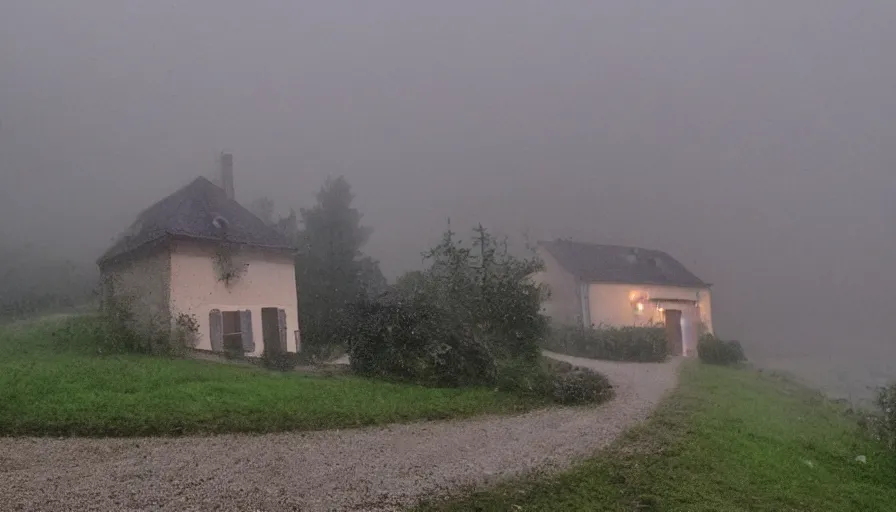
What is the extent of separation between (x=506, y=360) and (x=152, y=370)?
8.32 m

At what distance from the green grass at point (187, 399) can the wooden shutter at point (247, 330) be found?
3707 millimetres

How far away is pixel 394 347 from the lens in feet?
52.7

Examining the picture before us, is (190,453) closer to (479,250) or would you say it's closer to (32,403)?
(32,403)

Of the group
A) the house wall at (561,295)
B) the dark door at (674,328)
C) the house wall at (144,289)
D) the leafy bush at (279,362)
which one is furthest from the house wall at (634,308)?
the house wall at (144,289)

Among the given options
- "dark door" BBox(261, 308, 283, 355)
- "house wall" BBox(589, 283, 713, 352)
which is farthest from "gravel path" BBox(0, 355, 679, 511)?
"house wall" BBox(589, 283, 713, 352)

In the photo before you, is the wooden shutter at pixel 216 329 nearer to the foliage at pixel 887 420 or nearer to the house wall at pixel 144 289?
the house wall at pixel 144 289

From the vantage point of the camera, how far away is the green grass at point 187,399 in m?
9.91

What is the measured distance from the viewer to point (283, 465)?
8.31 metres

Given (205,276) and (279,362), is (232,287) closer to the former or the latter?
(205,276)

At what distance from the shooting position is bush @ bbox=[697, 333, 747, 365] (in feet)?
84.0

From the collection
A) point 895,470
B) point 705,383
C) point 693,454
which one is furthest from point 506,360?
point 895,470

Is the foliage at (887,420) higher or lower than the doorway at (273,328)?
lower

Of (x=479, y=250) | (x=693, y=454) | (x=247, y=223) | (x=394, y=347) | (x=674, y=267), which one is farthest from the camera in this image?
(x=674, y=267)

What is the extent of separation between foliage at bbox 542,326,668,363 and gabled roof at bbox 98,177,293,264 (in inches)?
443
